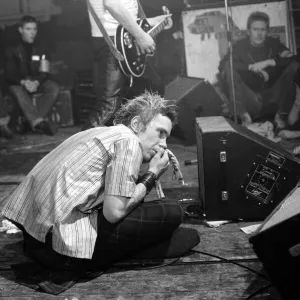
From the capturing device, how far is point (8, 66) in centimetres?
707

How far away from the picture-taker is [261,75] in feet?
20.5

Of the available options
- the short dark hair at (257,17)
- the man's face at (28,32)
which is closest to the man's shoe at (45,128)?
the man's face at (28,32)

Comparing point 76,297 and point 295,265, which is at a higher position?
point 295,265

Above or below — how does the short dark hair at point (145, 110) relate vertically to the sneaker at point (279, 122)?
above

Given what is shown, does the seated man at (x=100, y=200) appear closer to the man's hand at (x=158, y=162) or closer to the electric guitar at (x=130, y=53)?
the man's hand at (x=158, y=162)

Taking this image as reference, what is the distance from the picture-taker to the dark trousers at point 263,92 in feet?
20.3

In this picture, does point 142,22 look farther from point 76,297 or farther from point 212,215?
point 76,297

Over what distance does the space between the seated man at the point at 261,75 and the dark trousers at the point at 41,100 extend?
232cm

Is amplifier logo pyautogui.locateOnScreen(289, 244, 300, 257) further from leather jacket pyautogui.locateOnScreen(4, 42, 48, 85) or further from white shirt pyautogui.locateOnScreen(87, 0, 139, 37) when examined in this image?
leather jacket pyautogui.locateOnScreen(4, 42, 48, 85)

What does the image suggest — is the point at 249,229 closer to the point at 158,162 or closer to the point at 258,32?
the point at 158,162

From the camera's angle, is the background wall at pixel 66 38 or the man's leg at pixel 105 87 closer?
the man's leg at pixel 105 87

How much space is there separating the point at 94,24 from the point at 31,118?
86.6 inches

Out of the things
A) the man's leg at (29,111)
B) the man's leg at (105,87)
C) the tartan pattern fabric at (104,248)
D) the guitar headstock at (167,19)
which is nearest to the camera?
the tartan pattern fabric at (104,248)

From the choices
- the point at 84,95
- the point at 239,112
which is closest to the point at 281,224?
the point at 239,112
